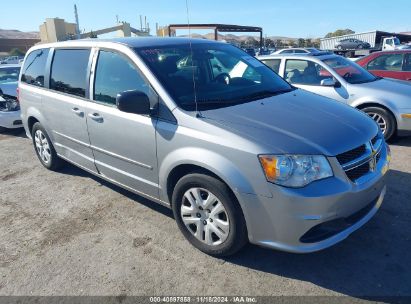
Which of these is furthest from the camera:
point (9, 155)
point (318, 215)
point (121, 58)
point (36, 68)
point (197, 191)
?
point (9, 155)

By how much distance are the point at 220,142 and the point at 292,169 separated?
571mm

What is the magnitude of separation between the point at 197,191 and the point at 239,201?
442mm

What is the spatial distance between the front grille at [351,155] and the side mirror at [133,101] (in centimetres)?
163

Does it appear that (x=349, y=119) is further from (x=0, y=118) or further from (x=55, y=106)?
(x=0, y=118)

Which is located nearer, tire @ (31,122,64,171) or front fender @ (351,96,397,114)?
tire @ (31,122,64,171)

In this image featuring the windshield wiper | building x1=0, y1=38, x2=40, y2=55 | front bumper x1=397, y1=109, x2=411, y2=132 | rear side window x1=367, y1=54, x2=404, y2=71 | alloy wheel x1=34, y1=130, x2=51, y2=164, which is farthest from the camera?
building x1=0, y1=38, x2=40, y2=55

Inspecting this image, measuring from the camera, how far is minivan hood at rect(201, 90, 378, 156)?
2.59 meters

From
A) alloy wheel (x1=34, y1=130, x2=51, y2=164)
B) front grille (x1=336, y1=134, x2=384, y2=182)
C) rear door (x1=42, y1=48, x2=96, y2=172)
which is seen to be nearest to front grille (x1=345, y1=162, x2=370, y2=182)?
front grille (x1=336, y1=134, x2=384, y2=182)

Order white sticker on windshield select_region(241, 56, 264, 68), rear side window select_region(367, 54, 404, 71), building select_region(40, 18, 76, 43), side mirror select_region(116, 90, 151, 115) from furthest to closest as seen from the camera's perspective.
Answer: building select_region(40, 18, 76, 43)
rear side window select_region(367, 54, 404, 71)
white sticker on windshield select_region(241, 56, 264, 68)
side mirror select_region(116, 90, 151, 115)

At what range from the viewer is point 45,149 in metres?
5.27

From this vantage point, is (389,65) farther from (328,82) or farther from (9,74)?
(9,74)

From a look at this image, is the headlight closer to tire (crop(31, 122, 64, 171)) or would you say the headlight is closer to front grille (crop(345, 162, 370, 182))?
front grille (crop(345, 162, 370, 182))

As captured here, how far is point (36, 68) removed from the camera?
5062mm

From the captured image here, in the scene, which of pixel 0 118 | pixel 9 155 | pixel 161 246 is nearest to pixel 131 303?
pixel 161 246
